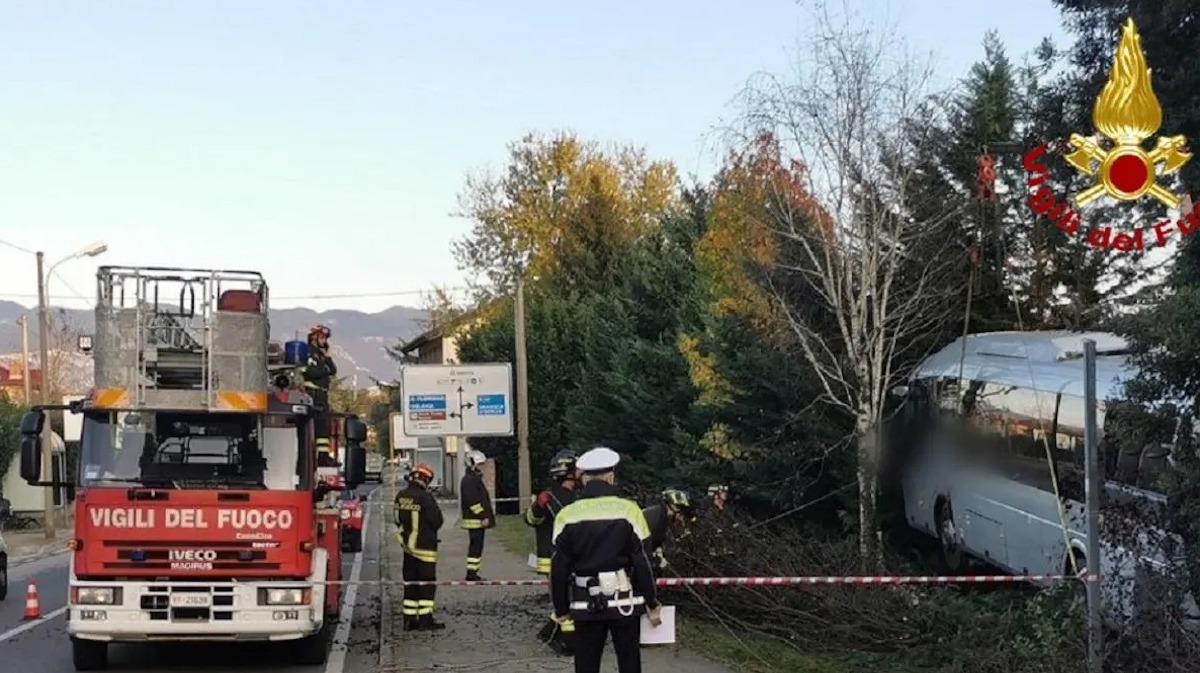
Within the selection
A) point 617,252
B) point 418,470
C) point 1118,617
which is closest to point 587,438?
point 617,252

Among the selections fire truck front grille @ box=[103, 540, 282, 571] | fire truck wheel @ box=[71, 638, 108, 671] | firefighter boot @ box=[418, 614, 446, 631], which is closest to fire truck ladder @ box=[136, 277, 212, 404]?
fire truck front grille @ box=[103, 540, 282, 571]

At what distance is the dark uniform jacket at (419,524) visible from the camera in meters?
13.1

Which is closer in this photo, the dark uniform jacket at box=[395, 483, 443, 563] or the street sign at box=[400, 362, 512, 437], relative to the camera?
the dark uniform jacket at box=[395, 483, 443, 563]

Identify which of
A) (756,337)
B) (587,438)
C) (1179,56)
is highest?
(1179,56)

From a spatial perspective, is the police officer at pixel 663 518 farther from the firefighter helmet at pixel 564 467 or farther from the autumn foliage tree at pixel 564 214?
the autumn foliage tree at pixel 564 214

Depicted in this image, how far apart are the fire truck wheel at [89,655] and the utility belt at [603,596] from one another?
563 cm

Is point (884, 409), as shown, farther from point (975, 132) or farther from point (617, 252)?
point (617, 252)

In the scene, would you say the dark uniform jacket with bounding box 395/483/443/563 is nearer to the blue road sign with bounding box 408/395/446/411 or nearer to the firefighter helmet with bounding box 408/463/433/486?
the firefighter helmet with bounding box 408/463/433/486

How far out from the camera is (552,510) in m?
11.8

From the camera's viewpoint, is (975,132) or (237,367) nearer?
(237,367)

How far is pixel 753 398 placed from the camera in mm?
20734

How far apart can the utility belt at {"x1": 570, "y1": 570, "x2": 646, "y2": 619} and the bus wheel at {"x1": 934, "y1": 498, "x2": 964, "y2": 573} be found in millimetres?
8151

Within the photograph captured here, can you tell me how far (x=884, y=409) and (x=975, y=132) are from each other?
431cm

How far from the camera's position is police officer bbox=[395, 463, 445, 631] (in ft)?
42.7
